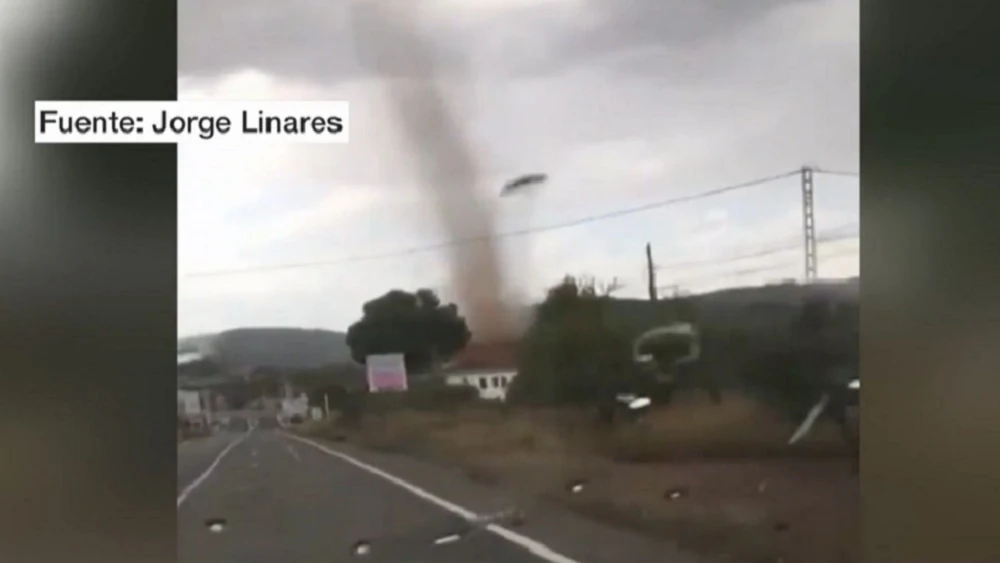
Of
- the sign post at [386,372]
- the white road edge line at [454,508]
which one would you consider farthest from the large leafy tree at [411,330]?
the white road edge line at [454,508]

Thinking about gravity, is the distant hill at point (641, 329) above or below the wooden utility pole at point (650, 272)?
below

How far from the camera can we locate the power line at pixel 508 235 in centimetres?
121

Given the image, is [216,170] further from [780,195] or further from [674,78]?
[780,195]

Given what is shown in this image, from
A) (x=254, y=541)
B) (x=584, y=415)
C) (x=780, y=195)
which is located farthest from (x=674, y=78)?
(x=254, y=541)

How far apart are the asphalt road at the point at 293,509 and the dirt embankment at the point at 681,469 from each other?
0.21 feet

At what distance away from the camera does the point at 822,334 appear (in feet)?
4.10

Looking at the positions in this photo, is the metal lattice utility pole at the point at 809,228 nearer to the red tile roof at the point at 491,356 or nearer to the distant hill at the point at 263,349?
the red tile roof at the point at 491,356

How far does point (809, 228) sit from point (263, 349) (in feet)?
2.33

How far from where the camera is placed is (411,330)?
1219mm

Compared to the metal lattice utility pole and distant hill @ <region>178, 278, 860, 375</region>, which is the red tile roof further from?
the metal lattice utility pole

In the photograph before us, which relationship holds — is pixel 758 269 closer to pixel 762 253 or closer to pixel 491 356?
pixel 762 253

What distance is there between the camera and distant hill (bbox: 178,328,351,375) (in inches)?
47.0

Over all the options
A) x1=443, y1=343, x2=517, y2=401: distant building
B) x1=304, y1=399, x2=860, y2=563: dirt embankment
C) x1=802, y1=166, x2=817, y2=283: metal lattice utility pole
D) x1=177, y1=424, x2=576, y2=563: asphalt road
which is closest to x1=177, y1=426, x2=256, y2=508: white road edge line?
x1=177, y1=424, x2=576, y2=563: asphalt road

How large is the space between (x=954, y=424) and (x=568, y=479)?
498mm
